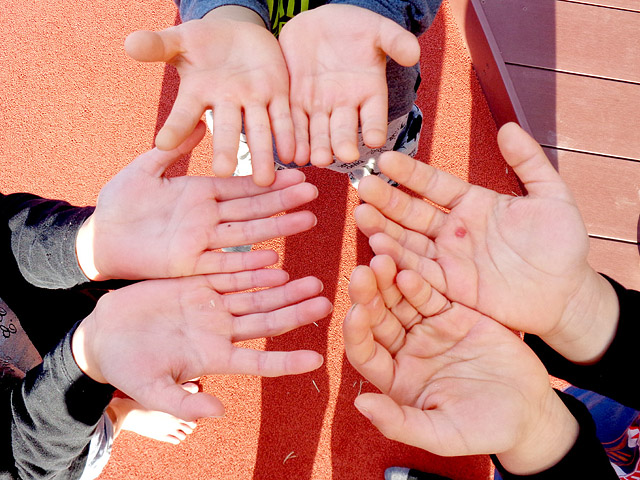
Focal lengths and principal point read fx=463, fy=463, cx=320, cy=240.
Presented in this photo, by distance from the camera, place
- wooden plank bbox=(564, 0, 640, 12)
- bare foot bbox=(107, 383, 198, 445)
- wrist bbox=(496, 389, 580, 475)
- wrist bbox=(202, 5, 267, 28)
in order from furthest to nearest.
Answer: wooden plank bbox=(564, 0, 640, 12) → bare foot bbox=(107, 383, 198, 445) → wrist bbox=(202, 5, 267, 28) → wrist bbox=(496, 389, 580, 475)

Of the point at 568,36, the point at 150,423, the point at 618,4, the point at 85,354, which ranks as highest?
the point at 618,4

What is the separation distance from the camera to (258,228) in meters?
0.93

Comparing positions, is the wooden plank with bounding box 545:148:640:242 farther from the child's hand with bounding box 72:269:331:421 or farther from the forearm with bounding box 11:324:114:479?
the forearm with bounding box 11:324:114:479

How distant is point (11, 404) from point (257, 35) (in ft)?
2.92

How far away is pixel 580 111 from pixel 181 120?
1.52 metres

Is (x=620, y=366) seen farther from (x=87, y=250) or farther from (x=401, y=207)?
(x=87, y=250)

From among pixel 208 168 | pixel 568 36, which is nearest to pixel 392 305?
pixel 208 168

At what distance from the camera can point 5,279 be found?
1.10 metres

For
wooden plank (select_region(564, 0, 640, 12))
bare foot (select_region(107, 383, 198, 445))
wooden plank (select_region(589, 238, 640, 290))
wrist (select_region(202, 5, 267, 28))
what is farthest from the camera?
wooden plank (select_region(564, 0, 640, 12))

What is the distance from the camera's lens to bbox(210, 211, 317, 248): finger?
922 mm

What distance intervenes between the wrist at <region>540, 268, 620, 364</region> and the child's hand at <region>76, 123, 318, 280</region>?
0.52m

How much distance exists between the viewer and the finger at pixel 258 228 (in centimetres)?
92

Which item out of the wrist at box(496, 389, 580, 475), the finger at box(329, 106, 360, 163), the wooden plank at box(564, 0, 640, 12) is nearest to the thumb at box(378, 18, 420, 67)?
the finger at box(329, 106, 360, 163)

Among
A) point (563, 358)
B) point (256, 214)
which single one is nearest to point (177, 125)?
point (256, 214)
